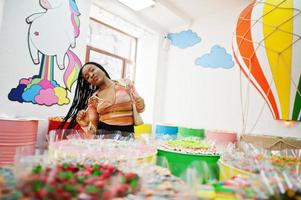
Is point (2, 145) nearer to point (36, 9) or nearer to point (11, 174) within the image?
point (11, 174)

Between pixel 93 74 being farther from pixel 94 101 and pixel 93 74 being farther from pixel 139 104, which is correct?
pixel 139 104

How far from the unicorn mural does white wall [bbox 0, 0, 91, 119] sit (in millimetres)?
59

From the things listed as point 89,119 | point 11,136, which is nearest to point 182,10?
point 89,119

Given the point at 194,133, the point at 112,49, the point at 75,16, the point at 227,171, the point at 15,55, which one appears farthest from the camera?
the point at 112,49

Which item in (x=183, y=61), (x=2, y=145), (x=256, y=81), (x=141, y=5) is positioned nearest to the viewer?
(x=2, y=145)

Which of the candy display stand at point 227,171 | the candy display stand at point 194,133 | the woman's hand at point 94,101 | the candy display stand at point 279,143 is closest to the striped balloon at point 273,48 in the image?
the candy display stand at point 279,143

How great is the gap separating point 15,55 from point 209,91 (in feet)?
11.0

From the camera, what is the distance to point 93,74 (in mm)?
1863

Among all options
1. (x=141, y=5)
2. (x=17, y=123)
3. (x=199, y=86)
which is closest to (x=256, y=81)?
(x=199, y=86)

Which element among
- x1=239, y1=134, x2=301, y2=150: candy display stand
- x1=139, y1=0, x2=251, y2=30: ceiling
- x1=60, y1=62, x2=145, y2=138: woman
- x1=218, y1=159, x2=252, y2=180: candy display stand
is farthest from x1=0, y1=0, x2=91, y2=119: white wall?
x1=239, y1=134, x2=301, y2=150: candy display stand

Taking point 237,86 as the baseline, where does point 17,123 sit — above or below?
below

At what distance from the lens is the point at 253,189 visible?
0.78m

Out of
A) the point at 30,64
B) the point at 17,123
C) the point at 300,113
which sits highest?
the point at 30,64

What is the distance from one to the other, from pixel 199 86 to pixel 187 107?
52 cm
